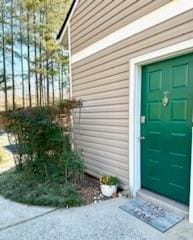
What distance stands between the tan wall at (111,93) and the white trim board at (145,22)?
0.07 metres

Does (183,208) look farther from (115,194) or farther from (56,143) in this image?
(56,143)

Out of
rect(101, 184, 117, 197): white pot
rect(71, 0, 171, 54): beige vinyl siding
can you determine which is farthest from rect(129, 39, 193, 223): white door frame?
rect(71, 0, 171, 54): beige vinyl siding

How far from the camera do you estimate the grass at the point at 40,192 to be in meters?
3.50

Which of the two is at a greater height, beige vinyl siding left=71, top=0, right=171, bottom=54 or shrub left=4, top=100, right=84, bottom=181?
beige vinyl siding left=71, top=0, right=171, bottom=54

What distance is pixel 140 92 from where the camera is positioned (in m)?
3.60

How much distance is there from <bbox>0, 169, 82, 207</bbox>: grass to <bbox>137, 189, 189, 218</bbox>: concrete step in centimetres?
94

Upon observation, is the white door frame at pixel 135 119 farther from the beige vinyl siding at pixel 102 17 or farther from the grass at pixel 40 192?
the grass at pixel 40 192

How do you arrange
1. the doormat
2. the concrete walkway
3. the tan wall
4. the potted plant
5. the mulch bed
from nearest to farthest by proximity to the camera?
the concrete walkway, the doormat, the tan wall, the mulch bed, the potted plant

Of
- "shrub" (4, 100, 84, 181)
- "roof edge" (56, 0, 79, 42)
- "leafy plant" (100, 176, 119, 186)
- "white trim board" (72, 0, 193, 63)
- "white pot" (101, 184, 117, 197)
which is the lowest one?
"white pot" (101, 184, 117, 197)

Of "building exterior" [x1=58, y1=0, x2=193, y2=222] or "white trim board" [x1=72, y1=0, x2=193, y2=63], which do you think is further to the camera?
"building exterior" [x1=58, y1=0, x2=193, y2=222]

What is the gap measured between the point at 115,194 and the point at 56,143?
4.69 feet

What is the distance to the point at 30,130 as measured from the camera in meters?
4.36

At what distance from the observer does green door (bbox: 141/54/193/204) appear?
9.78ft

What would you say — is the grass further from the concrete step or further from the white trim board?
the white trim board
